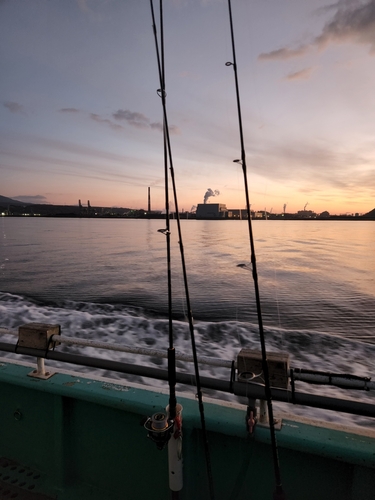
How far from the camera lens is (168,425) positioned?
1918mm

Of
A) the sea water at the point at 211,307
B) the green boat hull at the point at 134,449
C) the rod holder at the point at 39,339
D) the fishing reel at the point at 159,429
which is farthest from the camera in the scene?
the sea water at the point at 211,307

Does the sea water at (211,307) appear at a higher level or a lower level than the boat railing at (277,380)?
lower

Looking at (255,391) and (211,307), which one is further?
(211,307)

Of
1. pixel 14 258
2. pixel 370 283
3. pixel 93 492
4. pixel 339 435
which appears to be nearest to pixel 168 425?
pixel 339 435

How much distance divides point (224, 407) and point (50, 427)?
1592 mm

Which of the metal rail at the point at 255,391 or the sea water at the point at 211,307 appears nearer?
the metal rail at the point at 255,391

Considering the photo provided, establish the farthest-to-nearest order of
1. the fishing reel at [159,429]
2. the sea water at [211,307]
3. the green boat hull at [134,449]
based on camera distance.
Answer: the sea water at [211,307], the green boat hull at [134,449], the fishing reel at [159,429]

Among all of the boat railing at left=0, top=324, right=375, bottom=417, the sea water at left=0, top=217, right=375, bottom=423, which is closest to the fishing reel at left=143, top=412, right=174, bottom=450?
the boat railing at left=0, top=324, right=375, bottom=417

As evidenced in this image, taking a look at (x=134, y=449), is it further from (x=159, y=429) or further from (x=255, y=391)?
(x=255, y=391)

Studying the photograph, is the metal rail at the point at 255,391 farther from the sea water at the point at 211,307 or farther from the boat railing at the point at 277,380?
the sea water at the point at 211,307

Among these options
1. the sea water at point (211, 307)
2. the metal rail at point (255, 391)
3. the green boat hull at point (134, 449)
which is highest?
the metal rail at point (255, 391)

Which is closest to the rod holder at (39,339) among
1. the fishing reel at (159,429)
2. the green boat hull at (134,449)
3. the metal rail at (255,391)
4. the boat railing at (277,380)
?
the green boat hull at (134,449)

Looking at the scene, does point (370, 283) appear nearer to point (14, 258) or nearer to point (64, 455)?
point (64, 455)

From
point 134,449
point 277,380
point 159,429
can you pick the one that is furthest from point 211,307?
point 159,429
